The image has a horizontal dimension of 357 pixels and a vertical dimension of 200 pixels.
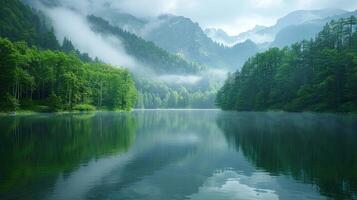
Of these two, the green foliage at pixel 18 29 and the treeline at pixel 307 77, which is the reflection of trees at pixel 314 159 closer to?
the treeline at pixel 307 77

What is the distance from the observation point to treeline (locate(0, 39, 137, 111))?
8219cm

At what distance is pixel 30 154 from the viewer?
23.1 m

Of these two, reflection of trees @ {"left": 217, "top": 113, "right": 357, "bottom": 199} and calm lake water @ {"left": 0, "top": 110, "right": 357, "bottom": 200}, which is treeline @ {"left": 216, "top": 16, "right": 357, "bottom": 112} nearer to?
reflection of trees @ {"left": 217, "top": 113, "right": 357, "bottom": 199}

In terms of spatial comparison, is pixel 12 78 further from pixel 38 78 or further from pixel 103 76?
pixel 103 76

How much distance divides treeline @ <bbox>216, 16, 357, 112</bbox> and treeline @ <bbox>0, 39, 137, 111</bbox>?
56208 millimetres

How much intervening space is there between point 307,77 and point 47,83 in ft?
274

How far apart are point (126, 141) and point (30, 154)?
10082 millimetres

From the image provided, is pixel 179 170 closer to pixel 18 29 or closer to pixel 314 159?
pixel 314 159

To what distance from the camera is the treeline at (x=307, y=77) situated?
85688 mm

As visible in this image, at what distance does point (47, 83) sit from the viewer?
108 meters

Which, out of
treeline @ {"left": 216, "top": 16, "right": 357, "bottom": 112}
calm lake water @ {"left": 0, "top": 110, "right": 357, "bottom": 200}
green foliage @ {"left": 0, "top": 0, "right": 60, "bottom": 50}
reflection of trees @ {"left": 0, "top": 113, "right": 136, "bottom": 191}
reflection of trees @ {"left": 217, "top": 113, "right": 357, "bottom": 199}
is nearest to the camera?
calm lake water @ {"left": 0, "top": 110, "right": 357, "bottom": 200}

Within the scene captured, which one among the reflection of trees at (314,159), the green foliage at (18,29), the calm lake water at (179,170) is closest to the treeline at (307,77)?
the reflection of trees at (314,159)

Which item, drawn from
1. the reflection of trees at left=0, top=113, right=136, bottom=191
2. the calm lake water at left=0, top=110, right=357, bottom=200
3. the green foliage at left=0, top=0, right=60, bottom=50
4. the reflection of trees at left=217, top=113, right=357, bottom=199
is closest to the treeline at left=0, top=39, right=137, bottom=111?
the reflection of trees at left=0, top=113, right=136, bottom=191

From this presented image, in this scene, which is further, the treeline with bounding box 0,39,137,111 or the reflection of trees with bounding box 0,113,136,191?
the treeline with bounding box 0,39,137,111
